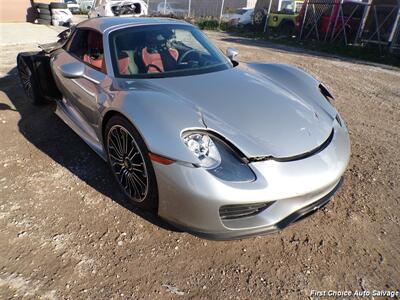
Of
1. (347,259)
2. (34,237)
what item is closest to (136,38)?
(34,237)

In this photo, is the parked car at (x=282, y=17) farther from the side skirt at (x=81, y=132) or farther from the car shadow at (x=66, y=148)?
the side skirt at (x=81, y=132)

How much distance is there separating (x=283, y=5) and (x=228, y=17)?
3.57 m

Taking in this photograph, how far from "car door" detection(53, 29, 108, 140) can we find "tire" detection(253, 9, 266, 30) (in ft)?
46.3

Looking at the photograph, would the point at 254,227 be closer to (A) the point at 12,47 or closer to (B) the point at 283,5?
(A) the point at 12,47

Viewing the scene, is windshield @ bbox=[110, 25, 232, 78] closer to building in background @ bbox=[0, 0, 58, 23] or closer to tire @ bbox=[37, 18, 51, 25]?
tire @ bbox=[37, 18, 51, 25]

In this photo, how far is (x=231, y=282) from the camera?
1.92 meters

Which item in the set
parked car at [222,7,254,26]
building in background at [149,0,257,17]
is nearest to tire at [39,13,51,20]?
parked car at [222,7,254,26]

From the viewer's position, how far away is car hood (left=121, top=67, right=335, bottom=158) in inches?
81.1

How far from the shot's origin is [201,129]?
2.03 m

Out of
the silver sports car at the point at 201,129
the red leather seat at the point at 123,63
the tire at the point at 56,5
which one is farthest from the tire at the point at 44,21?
the red leather seat at the point at 123,63

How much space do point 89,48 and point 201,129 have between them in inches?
77.3

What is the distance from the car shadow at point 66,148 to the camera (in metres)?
2.62

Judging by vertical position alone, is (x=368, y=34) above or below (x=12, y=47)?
above

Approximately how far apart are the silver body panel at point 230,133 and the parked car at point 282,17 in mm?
13356
